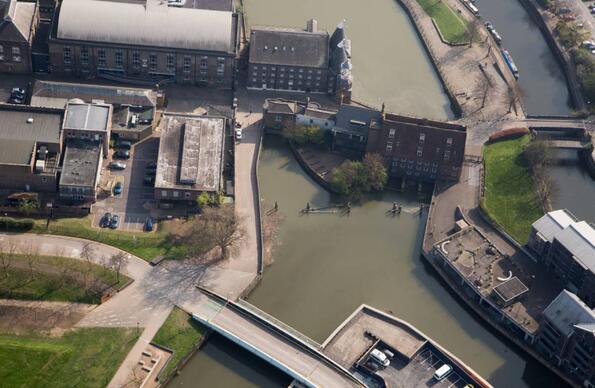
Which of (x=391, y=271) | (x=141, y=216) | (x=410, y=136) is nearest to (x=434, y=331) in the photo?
(x=391, y=271)

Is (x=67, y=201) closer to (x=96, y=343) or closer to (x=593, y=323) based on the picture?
(x=96, y=343)

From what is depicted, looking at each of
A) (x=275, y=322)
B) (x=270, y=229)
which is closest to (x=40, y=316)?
(x=275, y=322)

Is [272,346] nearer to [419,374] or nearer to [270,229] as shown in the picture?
[419,374]

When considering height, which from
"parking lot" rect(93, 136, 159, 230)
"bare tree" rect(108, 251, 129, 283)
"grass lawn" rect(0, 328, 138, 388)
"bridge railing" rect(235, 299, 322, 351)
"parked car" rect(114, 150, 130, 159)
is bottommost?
"grass lawn" rect(0, 328, 138, 388)

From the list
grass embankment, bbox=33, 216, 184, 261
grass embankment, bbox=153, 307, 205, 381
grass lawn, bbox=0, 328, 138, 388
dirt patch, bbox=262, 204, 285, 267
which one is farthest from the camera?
dirt patch, bbox=262, 204, 285, 267

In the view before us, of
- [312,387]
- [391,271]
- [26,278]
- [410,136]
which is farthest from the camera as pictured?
[410,136]

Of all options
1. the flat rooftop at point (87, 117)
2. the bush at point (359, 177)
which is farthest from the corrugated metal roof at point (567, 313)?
the flat rooftop at point (87, 117)

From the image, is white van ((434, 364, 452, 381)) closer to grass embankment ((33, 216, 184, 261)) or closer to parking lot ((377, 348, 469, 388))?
parking lot ((377, 348, 469, 388))

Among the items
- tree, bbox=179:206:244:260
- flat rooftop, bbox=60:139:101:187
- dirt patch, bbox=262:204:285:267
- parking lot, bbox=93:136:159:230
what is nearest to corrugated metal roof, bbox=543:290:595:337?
dirt patch, bbox=262:204:285:267
